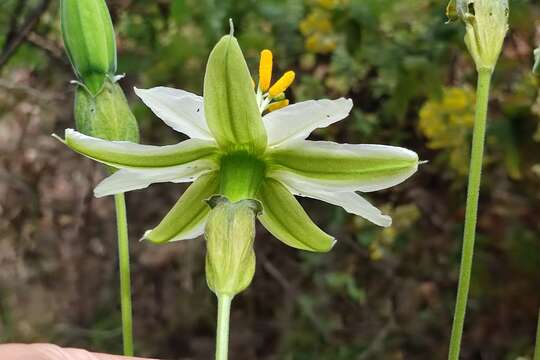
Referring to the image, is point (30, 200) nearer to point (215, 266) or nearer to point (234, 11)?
point (234, 11)

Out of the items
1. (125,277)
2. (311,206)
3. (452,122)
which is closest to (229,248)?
(125,277)

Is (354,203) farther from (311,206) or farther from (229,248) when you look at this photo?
(311,206)

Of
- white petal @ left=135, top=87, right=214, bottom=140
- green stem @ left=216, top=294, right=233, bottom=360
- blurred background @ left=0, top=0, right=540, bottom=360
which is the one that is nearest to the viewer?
green stem @ left=216, top=294, right=233, bottom=360

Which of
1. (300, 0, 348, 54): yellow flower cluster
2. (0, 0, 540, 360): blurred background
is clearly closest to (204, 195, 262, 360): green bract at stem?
(0, 0, 540, 360): blurred background

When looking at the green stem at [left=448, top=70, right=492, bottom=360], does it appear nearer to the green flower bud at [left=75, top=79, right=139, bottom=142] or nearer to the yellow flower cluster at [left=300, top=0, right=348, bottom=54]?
the green flower bud at [left=75, top=79, right=139, bottom=142]

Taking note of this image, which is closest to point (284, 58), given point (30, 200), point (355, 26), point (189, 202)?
point (355, 26)

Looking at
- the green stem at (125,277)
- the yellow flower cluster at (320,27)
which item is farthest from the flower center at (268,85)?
the yellow flower cluster at (320,27)
